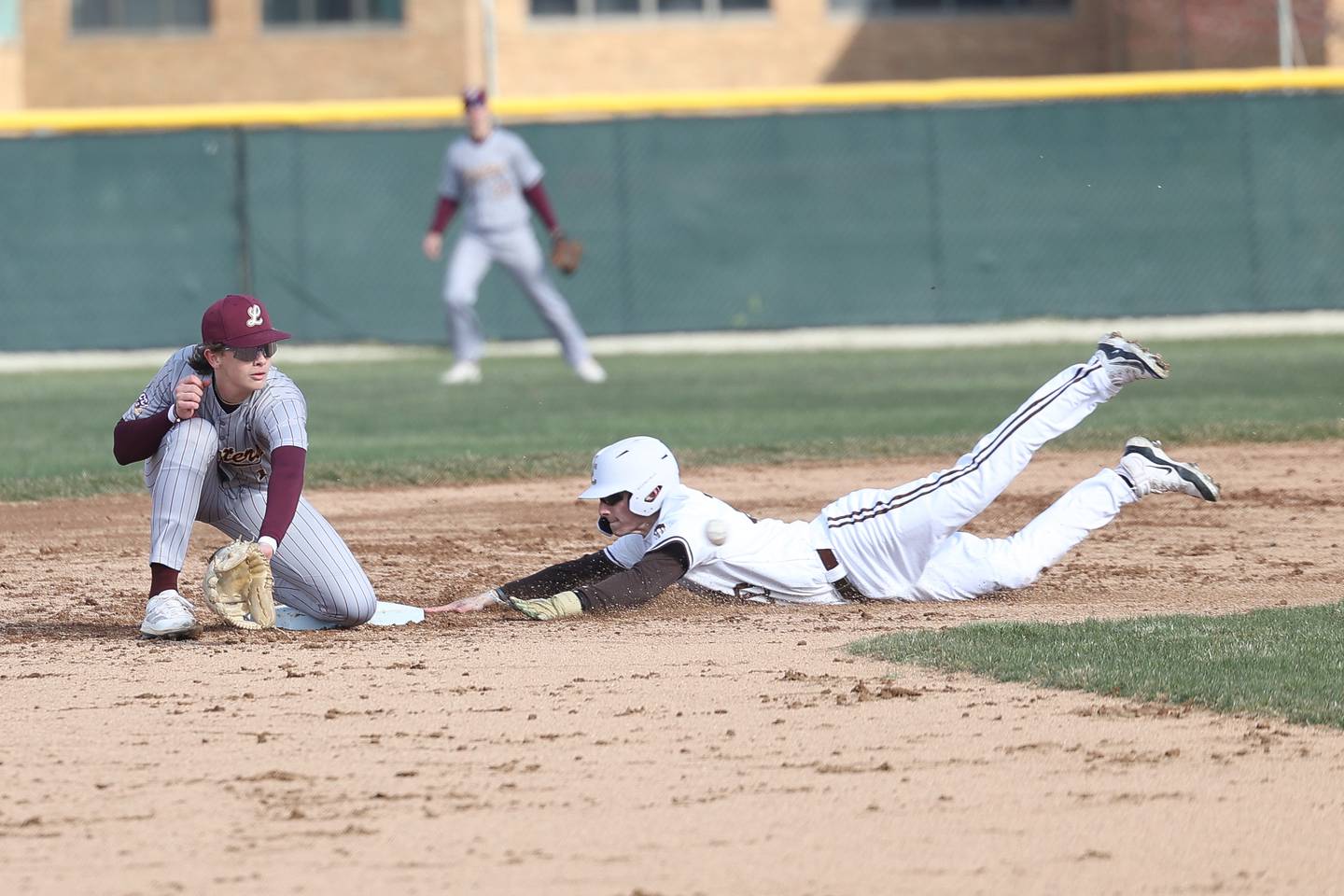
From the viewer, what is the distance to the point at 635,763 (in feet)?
14.4

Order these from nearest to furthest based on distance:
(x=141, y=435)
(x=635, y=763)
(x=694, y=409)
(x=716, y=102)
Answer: (x=635, y=763) → (x=141, y=435) → (x=694, y=409) → (x=716, y=102)

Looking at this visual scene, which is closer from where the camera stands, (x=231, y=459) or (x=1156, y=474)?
(x=231, y=459)

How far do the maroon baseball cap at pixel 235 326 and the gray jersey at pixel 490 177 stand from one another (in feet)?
32.0

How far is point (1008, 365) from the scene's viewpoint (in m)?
16.0

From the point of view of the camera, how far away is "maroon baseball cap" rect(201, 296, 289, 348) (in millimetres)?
5727

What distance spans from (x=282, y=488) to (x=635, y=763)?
6.12 ft

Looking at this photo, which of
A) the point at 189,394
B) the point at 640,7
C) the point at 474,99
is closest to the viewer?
the point at 189,394

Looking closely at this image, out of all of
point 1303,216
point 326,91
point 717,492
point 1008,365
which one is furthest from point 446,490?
point 326,91

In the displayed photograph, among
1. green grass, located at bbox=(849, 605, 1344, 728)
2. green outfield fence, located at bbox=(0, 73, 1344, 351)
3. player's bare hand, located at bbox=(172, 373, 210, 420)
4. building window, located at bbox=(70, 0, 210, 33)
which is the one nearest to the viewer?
green grass, located at bbox=(849, 605, 1344, 728)

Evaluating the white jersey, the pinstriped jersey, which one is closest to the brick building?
the white jersey

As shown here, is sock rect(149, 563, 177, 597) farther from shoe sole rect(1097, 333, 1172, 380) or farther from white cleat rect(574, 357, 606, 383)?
white cleat rect(574, 357, 606, 383)

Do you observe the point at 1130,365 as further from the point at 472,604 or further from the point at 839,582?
the point at 472,604

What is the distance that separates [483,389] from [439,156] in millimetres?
4818

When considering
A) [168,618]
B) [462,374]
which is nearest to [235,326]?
[168,618]
